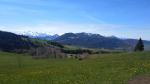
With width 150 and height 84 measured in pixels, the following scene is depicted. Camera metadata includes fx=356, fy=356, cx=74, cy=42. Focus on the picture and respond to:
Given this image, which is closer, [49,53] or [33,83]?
[33,83]

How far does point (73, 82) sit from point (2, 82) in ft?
24.1

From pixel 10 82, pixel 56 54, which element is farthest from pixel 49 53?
pixel 10 82

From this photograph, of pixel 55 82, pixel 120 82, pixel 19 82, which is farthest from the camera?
pixel 19 82

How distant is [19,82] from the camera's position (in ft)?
103

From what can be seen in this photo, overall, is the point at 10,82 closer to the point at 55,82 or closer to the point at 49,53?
the point at 55,82

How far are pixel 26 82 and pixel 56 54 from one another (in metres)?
130

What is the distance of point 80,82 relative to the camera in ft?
91.2

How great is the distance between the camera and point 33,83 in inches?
1158

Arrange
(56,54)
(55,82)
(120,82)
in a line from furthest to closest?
1. (56,54)
2. (55,82)
3. (120,82)

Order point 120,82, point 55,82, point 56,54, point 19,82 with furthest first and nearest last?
1. point 56,54
2. point 19,82
3. point 55,82
4. point 120,82

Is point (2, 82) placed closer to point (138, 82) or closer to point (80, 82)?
point (80, 82)

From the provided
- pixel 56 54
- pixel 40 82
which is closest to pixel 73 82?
pixel 40 82

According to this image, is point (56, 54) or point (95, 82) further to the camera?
point (56, 54)

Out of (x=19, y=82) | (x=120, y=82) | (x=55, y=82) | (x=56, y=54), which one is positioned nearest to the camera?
(x=120, y=82)
